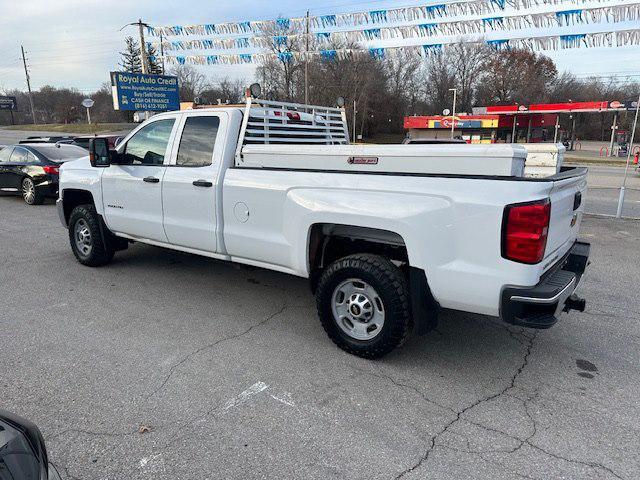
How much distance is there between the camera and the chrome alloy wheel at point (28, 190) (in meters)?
11.7

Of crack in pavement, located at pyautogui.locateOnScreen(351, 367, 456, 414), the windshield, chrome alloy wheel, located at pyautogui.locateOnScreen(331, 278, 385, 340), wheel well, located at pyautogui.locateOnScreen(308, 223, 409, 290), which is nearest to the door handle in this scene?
wheel well, located at pyautogui.locateOnScreen(308, 223, 409, 290)

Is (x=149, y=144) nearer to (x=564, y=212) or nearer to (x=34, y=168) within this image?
(x=564, y=212)

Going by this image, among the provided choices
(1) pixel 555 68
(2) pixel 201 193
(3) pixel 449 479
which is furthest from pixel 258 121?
(1) pixel 555 68

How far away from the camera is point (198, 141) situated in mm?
4848

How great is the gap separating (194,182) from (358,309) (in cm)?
210

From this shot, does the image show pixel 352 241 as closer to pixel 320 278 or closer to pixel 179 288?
pixel 320 278

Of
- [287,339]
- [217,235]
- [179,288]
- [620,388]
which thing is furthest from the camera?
[179,288]

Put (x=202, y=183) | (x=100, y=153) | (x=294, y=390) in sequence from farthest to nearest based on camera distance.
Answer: (x=100, y=153)
(x=202, y=183)
(x=294, y=390)

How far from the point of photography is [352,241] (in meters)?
4.05

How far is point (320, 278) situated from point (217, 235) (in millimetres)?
1201

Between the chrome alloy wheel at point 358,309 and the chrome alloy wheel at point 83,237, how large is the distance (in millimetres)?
3858

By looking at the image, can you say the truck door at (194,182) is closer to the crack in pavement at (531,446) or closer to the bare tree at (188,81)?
the crack in pavement at (531,446)

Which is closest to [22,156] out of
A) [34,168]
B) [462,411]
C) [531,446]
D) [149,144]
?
[34,168]

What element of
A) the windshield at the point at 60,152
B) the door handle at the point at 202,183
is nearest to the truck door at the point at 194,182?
the door handle at the point at 202,183
